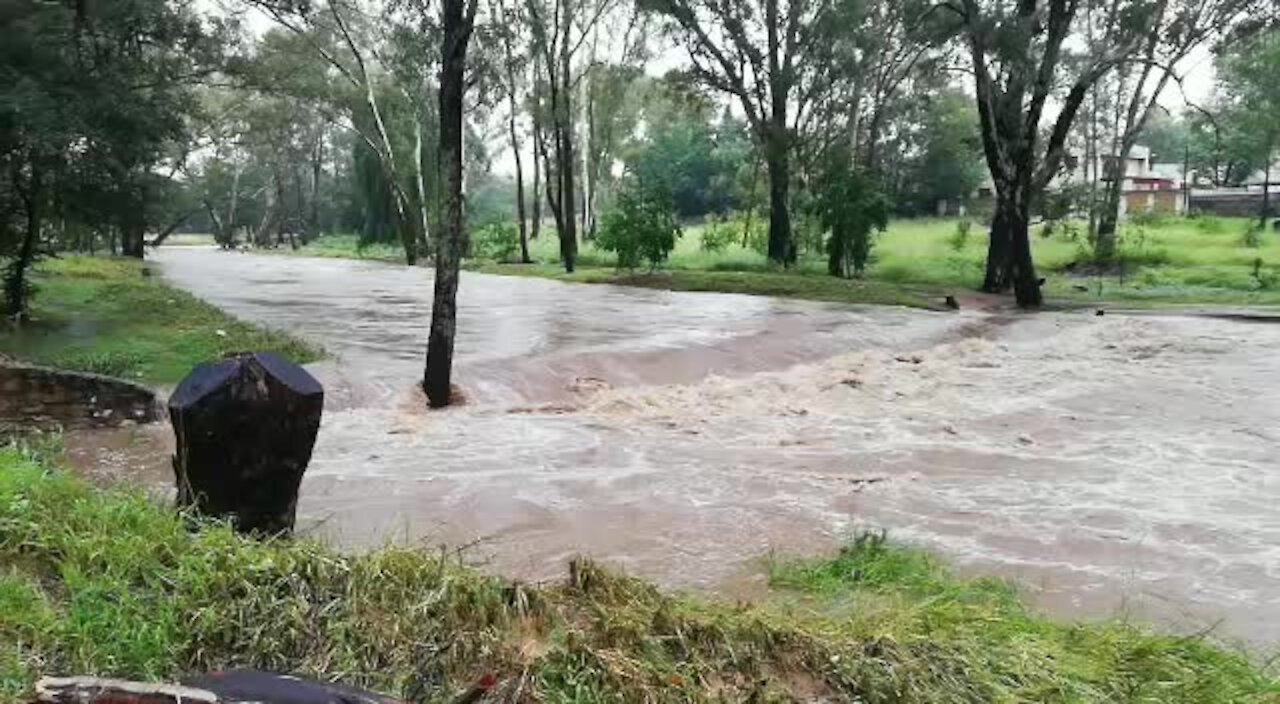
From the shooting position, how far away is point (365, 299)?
23.6 meters

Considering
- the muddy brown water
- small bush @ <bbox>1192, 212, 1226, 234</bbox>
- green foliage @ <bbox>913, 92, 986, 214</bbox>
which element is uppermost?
green foliage @ <bbox>913, 92, 986, 214</bbox>

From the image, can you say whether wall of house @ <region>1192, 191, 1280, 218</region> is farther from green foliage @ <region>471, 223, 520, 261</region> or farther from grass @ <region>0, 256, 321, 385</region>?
grass @ <region>0, 256, 321, 385</region>

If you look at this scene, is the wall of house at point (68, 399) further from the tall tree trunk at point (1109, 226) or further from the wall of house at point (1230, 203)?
the wall of house at point (1230, 203)

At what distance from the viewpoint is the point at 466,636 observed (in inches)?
127

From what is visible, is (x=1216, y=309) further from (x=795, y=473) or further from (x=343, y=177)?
(x=343, y=177)

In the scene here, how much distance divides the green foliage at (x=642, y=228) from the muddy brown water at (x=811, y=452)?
33.6 feet

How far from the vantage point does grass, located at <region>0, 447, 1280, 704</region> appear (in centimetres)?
304

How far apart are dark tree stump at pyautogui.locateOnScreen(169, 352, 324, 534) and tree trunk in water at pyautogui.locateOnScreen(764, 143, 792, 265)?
2750 centimetres

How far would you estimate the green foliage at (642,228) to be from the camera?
2875 cm

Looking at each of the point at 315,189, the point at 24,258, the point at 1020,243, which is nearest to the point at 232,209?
the point at 315,189

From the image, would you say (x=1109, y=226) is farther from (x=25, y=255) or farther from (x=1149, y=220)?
(x=25, y=255)

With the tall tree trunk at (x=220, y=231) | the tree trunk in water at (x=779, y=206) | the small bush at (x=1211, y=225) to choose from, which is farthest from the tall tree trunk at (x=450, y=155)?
the tall tree trunk at (x=220, y=231)

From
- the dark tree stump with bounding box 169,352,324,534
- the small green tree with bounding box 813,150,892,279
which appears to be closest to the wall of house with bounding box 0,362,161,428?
the dark tree stump with bounding box 169,352,324,534

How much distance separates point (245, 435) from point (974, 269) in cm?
2927
